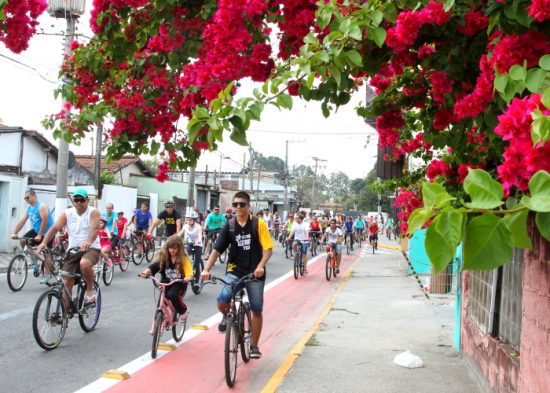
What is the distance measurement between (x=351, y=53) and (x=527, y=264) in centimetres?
198

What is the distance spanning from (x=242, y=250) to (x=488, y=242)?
15.8 ft

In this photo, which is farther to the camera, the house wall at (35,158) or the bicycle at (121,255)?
the house wall at (35,158)

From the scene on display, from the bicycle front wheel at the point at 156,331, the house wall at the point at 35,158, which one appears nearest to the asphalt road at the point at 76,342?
the bicycle front wheel at the point at 156,331

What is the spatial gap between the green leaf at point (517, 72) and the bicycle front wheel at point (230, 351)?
3.91 meters

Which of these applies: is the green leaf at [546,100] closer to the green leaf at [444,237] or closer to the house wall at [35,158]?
the green leaf at [444,237]

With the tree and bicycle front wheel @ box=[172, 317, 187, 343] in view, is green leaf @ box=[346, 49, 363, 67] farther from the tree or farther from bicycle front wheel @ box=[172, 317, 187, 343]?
bicycle front wheel @ box=[172, 317, 187, 343]

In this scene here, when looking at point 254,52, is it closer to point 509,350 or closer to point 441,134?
point 441,134

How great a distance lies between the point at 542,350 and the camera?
3.39m

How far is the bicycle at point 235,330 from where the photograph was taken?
550 centimetres

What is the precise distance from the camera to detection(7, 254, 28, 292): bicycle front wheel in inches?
408

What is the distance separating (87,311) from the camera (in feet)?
24.6

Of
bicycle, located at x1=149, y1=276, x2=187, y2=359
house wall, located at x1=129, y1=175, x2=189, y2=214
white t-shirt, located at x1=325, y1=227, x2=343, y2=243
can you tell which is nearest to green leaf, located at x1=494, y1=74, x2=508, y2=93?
bicycle, located at x1=149, y1=276, x2=187, y2=359

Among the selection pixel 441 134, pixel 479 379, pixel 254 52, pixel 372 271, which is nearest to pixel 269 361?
pixel 479 379

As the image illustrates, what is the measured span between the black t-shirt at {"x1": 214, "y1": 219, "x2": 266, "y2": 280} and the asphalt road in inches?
64.3
